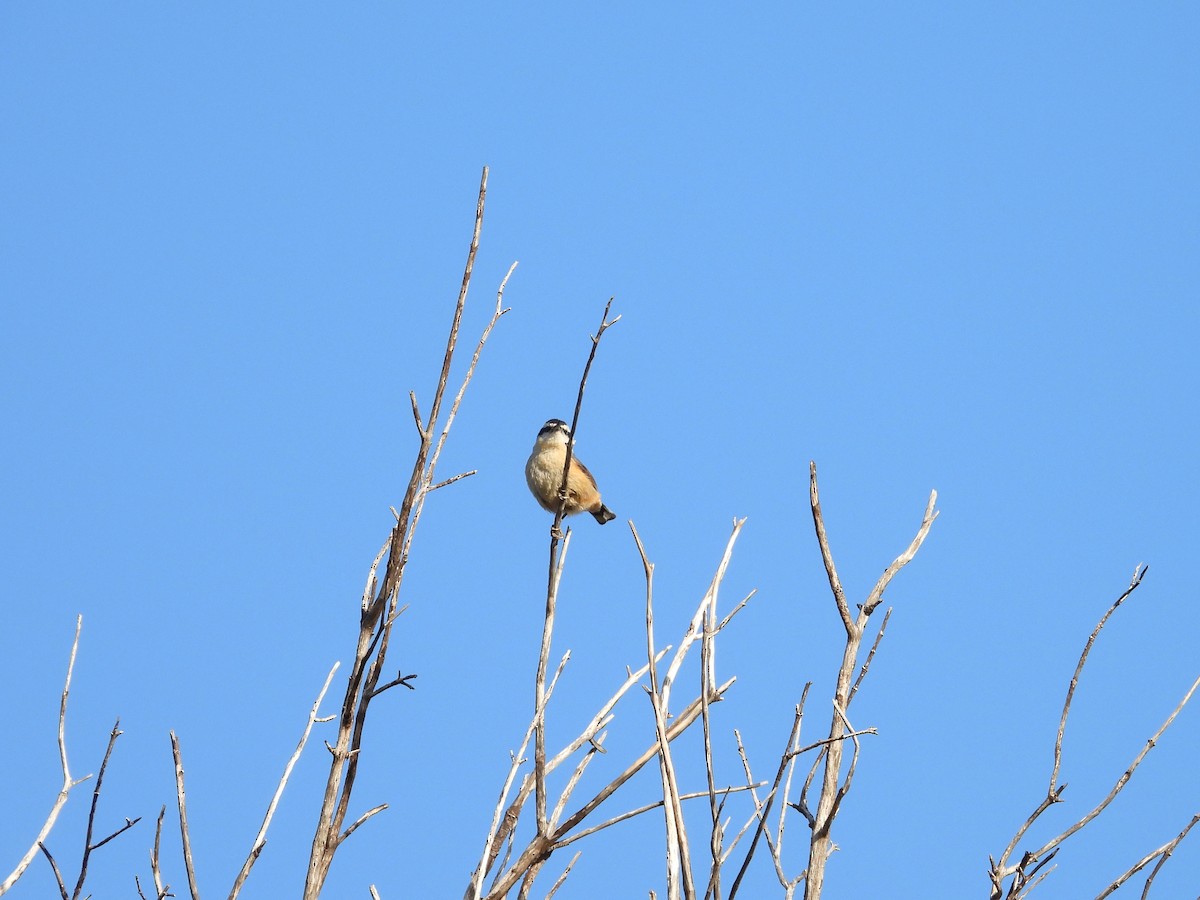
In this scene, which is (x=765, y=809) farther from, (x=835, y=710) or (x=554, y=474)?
(x=554, y=474)

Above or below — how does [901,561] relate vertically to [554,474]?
below

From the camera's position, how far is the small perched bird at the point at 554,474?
8938 millimetres

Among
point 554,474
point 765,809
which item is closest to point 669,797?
point 765,809

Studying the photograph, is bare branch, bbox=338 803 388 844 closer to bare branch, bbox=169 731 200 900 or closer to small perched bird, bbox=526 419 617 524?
bare branch, bbox=169 731 200 900

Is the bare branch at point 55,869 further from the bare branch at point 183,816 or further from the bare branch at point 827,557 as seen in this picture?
the bare branch at point 827,557

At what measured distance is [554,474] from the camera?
8914 mm

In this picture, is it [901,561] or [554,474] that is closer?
[901,561]

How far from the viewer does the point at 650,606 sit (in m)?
2.54

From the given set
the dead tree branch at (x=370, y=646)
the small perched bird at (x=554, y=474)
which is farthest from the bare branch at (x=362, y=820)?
the small perched bird at (x=554, y=474)

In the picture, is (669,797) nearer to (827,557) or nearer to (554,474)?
(827,557)

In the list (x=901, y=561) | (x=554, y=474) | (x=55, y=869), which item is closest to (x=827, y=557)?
(x=901, y=561)

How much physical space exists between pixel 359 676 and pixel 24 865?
0.77 metres

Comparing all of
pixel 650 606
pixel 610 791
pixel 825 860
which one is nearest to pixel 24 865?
pixel 610 791

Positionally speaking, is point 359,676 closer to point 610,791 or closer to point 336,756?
point 336,756
